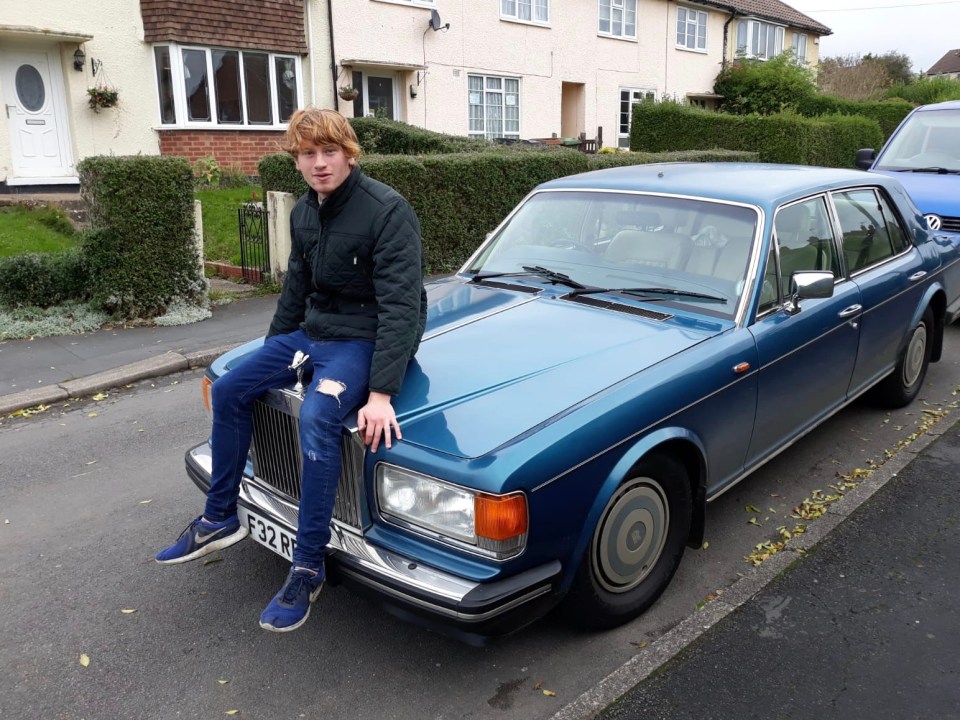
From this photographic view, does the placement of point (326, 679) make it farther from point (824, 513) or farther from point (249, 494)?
point (824, 513)

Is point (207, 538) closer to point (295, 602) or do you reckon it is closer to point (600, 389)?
point (295, 602)

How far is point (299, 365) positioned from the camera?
3.25 m

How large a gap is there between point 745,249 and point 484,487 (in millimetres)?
2066

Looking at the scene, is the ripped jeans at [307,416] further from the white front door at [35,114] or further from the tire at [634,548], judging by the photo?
the white front door at [35,114]

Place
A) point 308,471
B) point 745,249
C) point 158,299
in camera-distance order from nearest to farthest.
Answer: point 308,471
point 745,249
point 158,299

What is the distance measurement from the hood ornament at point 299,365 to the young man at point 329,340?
28 mm

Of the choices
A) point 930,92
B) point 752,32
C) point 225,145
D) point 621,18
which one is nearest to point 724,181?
point 225,145

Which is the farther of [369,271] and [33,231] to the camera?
[33,231]

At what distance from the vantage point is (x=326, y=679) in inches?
119

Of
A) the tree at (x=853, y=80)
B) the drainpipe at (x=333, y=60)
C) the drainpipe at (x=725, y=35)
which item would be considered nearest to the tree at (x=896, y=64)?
the tree at (x=853, y=80)

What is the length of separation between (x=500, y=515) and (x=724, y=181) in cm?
260

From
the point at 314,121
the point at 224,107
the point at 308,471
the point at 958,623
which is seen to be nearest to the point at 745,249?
the point at 958,623

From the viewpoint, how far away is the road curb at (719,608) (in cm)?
288

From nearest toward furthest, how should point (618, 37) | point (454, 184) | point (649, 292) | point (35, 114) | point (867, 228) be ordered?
point (649, 292) → point (867, 228) → point (454, 184) → point (35, 114) → point (618, 37)
